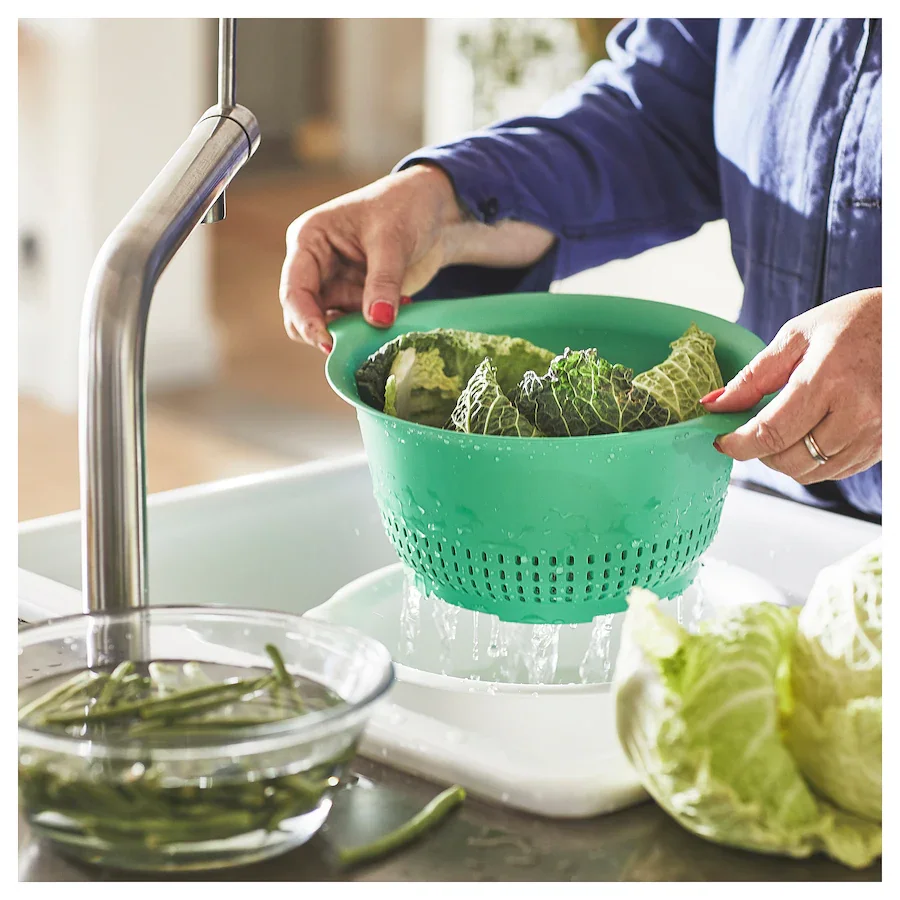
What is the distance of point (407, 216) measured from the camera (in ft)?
3.72

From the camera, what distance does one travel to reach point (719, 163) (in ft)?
4.52

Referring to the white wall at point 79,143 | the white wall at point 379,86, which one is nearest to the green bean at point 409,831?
the white wall at point 79,143

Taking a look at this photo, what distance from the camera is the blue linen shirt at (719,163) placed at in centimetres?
121

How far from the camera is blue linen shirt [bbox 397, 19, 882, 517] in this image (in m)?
1.21

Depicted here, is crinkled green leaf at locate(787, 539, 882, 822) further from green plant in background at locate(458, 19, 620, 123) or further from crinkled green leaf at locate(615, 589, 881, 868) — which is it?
green plant in background at locate(458, 19, 620, 123)

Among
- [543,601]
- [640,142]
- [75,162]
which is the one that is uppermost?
[640,142]

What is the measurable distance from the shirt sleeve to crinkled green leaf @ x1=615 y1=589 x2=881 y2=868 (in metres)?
0.73

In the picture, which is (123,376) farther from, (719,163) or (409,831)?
(719,163)

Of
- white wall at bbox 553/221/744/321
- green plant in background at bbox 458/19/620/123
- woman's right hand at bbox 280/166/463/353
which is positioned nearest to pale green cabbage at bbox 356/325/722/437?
woman's right hand at bbox 280/166/463/353

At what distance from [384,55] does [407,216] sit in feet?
20.6

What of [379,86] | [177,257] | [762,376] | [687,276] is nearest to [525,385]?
[762,376]

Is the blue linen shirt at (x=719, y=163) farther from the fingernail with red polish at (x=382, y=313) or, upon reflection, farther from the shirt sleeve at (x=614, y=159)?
the fingernail with red polish at (x=382, y=313)

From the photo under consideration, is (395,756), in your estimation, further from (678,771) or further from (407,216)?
(407,216)
